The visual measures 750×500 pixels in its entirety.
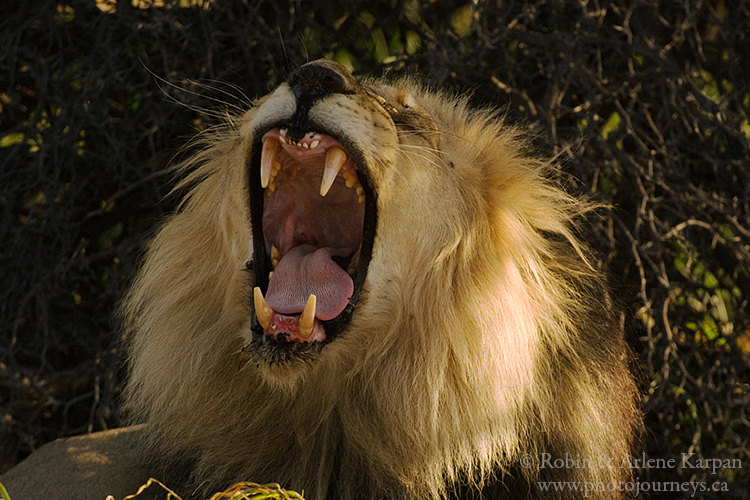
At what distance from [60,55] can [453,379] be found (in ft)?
7.43

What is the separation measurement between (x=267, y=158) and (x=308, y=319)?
457 mm

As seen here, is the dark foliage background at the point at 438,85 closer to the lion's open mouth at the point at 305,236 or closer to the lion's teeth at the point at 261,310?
the lion's open mouth at the point at 305,236

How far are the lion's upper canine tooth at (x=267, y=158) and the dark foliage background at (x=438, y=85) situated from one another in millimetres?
1121

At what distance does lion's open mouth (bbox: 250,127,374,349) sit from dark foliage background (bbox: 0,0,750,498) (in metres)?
0.95

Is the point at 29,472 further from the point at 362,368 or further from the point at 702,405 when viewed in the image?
the point at 702,405

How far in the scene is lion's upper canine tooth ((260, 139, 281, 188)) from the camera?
83.2 inches

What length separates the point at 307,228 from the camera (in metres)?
2.44

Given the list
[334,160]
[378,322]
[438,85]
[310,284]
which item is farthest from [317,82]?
[438,85]

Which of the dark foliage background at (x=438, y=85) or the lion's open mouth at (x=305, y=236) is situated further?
the dark foliage background at (x=438, y=85)

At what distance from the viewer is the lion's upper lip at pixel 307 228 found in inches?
80.7

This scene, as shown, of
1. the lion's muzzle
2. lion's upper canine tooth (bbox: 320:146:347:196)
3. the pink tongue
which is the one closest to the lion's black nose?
the lion's muzzle

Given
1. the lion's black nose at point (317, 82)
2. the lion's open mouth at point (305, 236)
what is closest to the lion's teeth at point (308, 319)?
the lion's open mouth at point (305, 236)

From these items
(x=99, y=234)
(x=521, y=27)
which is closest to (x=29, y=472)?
(x=99, y=234)

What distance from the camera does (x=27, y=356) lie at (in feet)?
11.0
